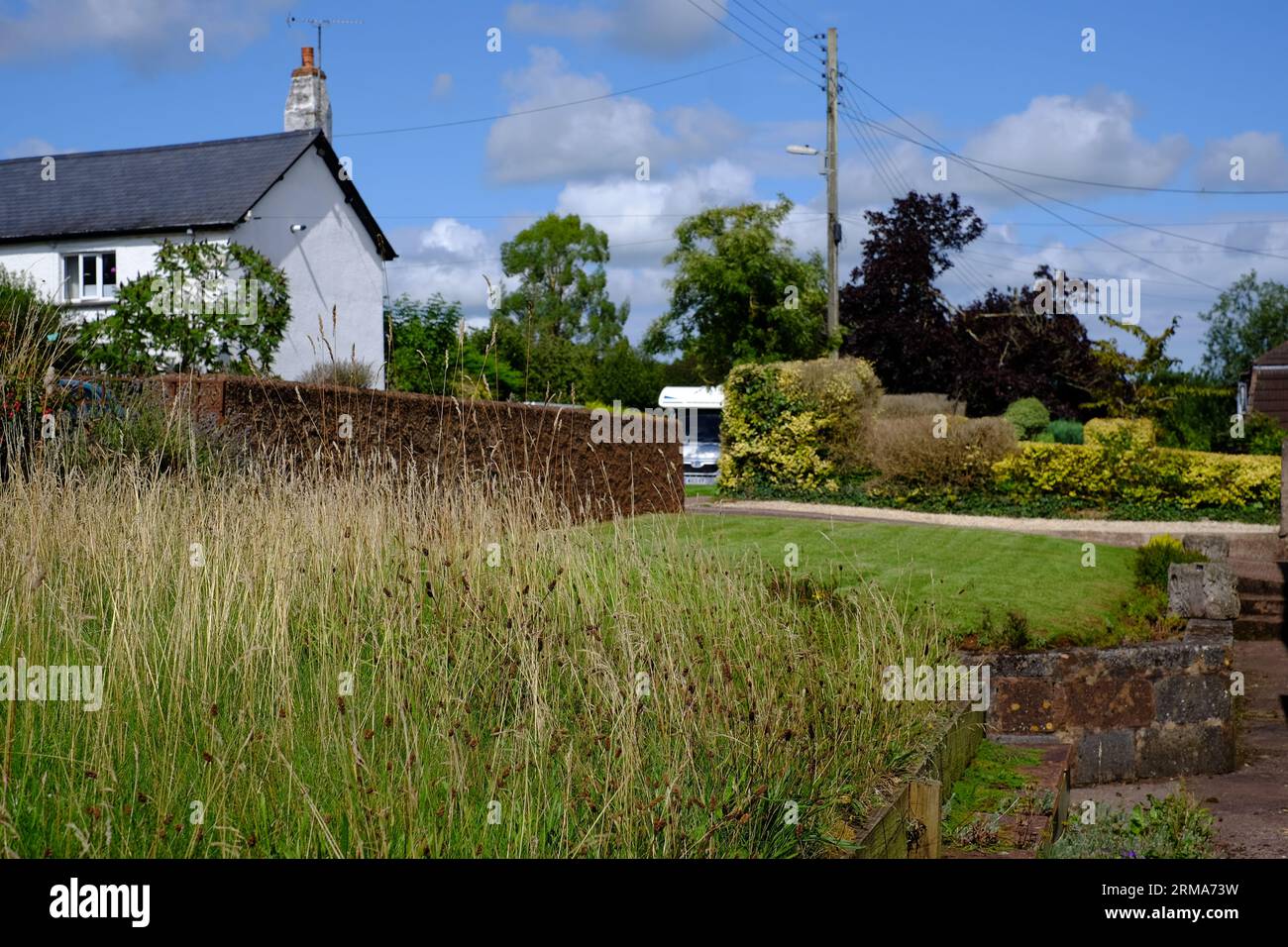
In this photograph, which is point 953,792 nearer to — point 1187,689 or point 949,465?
point 1187,689

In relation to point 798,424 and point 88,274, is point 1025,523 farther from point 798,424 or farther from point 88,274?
point 88,274

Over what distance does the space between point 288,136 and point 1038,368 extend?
20698mm

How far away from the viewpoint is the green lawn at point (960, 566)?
28.1 feet

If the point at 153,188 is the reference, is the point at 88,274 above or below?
below

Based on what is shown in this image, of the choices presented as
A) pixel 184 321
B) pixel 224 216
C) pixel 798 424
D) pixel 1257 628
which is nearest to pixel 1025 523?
pixel 798 424

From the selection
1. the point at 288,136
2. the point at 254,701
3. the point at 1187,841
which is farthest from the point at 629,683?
the point at 288,136

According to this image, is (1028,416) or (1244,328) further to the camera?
(1244,328)

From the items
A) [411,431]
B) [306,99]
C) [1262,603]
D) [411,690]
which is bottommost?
[1262,603]

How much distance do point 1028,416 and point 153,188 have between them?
71.3ft

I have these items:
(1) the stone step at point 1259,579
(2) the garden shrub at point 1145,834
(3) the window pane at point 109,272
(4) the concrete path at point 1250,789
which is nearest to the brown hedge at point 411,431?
(2) the garden shrub at point 1145,834

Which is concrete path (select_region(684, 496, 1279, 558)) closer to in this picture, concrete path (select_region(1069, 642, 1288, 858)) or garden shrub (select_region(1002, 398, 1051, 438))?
concrete path (select_region(1069, 642, 1288, 858))

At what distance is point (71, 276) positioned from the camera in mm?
27766

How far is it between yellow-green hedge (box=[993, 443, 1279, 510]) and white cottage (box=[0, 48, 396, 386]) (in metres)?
14.2

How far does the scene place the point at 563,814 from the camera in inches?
137
